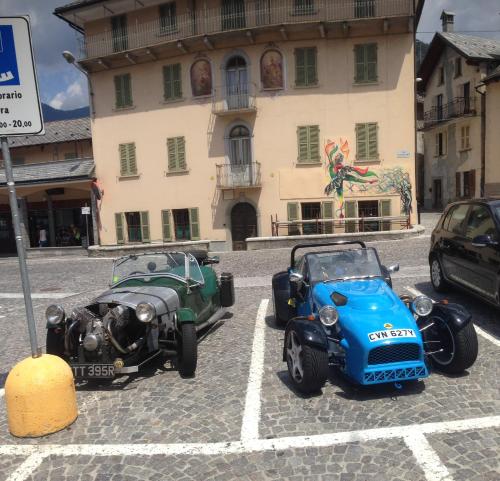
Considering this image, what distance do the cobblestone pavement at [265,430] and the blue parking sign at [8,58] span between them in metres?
3.61

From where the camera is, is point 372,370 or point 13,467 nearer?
point 13,467

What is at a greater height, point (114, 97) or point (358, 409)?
point (114, 97)

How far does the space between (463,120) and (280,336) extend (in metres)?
28.0

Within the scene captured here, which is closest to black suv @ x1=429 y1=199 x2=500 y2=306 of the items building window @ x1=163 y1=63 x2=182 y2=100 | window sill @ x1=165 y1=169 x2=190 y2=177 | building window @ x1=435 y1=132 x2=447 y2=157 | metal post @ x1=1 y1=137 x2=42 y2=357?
metal post @ x1=1 y1=137 x2=42 y2=357

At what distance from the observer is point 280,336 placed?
706cm

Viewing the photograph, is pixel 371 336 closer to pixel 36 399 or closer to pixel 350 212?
pixel 36 399

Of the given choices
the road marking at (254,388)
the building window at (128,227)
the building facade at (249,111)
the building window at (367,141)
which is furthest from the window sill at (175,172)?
the road marking at (254,388)

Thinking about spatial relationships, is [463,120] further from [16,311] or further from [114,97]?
[16,311]

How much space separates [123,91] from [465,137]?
22345mm

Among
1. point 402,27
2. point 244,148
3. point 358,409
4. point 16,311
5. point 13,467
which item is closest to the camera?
point 13,467

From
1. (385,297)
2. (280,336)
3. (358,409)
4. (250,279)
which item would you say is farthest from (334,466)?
(250,279)

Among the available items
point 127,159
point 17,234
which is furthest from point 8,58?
point 127,159

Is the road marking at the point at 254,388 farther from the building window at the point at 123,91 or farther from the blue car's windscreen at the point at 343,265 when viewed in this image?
the building window at the point at 123,91

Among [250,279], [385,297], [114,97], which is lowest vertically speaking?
[250,279]
